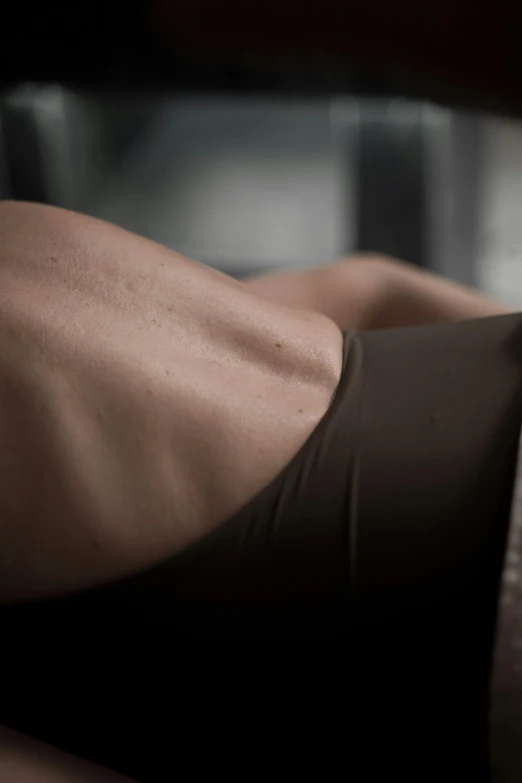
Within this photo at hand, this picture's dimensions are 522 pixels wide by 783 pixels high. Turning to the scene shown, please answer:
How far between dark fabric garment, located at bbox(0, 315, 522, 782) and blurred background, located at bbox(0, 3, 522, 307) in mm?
1319

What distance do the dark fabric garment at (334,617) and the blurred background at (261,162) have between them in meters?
1.32

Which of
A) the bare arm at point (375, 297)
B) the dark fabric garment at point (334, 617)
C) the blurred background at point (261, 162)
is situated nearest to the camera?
the dark fabric garment at point (334, 617)

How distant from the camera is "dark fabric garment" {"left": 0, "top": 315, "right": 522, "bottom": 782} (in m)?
0.44

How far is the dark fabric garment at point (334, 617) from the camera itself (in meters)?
0.44

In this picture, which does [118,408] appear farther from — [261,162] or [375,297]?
[261,162]

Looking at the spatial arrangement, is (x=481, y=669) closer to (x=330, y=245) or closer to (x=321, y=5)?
(x=321, y=5)

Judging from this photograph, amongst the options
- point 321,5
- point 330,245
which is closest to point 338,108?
point 330,245

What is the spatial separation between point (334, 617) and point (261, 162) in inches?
64.9

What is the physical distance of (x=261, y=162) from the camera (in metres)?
1.91

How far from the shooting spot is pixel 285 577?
0.47 metres

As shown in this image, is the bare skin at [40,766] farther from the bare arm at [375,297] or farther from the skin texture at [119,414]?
the bare arm at [375,297]

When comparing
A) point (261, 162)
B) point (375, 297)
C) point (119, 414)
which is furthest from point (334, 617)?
point (261, 162)

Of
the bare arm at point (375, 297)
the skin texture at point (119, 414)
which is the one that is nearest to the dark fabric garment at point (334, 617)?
the skin texture at point (119, 414)

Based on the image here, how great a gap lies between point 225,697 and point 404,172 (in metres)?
1.51
